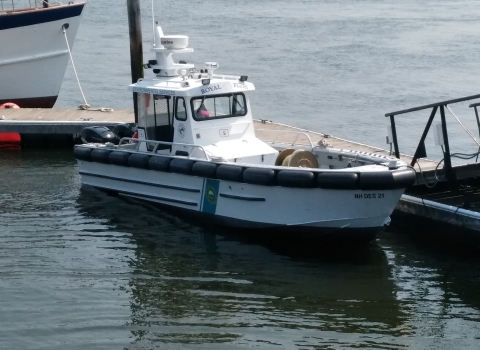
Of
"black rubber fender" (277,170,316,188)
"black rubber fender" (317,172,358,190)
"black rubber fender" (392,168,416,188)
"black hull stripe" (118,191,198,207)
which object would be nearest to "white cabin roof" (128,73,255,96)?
"black hull stripe" (118,191,198,207)

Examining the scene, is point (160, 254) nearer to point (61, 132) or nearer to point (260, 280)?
point (260, 280)

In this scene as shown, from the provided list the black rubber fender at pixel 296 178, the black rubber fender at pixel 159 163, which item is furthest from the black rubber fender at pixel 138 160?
the black rubber fender at pixel 296 178

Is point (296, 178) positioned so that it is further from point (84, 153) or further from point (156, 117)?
point (84, 153)

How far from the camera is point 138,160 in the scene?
12359 millimetres

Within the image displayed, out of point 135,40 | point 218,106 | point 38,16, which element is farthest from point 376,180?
point 38,16

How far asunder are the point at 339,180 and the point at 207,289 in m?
2.06

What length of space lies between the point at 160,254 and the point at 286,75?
16125mm

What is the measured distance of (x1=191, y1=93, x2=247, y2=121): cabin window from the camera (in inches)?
474

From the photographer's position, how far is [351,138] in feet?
61.4

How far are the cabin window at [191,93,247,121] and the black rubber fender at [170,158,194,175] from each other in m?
0.70

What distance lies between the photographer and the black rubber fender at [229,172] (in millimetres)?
10891

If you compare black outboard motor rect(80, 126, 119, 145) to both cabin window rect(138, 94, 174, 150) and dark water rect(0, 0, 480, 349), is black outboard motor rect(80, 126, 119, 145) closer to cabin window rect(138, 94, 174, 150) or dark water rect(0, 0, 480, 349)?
dark water rect(0, 0, 480, 349)

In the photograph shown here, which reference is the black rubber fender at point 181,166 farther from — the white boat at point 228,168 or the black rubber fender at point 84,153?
the black rubber fender at point 84,153

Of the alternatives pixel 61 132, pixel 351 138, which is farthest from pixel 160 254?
pixel 351 138
